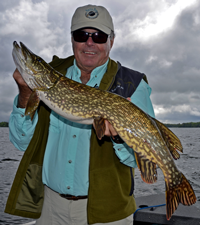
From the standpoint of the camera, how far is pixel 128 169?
300 centimetres

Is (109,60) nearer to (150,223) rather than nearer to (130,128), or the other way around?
(130,128)

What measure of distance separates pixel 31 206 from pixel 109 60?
250 centimetres

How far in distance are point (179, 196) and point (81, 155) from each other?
1.32 metres

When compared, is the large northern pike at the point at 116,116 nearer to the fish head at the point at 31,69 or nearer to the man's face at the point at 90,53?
the fish head at the point at 31,69

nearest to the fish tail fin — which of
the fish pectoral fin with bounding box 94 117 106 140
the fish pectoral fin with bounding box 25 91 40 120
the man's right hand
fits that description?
the fish pectoral fin with bounding box 94 117 106 140

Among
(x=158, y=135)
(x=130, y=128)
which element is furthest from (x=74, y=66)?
(x=158, y=135)

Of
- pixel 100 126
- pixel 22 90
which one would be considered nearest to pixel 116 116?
pixel 100 126

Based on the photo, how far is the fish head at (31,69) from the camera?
2934 millimetres

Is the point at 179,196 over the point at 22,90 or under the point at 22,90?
under

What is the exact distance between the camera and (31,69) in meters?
2.97

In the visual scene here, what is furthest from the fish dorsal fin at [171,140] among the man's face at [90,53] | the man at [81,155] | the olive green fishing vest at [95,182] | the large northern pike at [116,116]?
the man's face at [90,53]

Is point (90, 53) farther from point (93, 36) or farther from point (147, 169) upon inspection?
point (147, 169)

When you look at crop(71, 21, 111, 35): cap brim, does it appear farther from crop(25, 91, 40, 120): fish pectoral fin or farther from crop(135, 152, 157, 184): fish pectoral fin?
crop(135, 152, 157, 184): fish pectoral fin

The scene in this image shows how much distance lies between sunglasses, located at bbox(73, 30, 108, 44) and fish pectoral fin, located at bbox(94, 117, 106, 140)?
132 cm
